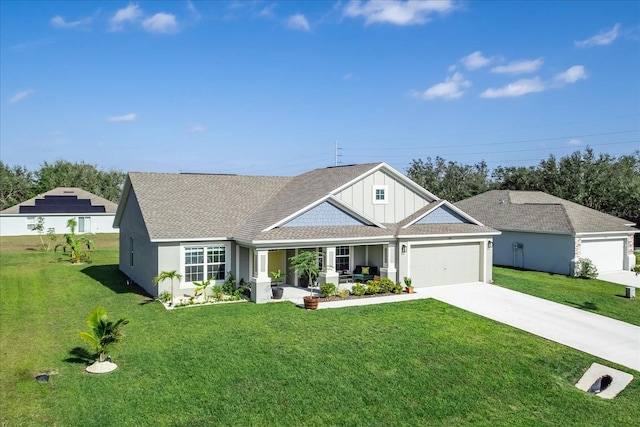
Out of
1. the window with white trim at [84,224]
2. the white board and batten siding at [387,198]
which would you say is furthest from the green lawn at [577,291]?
the window with white trim at [84,224]

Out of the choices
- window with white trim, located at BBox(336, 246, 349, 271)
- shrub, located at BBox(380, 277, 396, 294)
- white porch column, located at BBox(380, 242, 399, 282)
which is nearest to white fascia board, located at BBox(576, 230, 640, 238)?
white porch column, located at BBox(380, 242, 399, 282)

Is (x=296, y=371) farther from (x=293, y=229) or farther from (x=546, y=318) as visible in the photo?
(x=546, y=318)

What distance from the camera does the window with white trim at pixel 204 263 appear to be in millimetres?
19891

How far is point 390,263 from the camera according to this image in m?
21.8

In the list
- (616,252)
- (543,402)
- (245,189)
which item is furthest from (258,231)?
(616,252)

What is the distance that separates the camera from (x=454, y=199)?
63.7 meters

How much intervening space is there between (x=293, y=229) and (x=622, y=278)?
20.1 metres

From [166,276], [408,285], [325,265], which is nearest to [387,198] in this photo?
[408,285]

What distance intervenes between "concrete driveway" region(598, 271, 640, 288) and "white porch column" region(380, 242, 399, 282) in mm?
13432

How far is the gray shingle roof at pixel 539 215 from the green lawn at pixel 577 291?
2.98m

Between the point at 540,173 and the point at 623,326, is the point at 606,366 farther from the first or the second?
the point at 540,173

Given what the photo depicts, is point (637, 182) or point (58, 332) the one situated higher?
point (637, 182)

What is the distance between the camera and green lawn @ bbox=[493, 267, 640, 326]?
19422mm

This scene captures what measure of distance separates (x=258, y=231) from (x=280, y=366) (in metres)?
8.07
